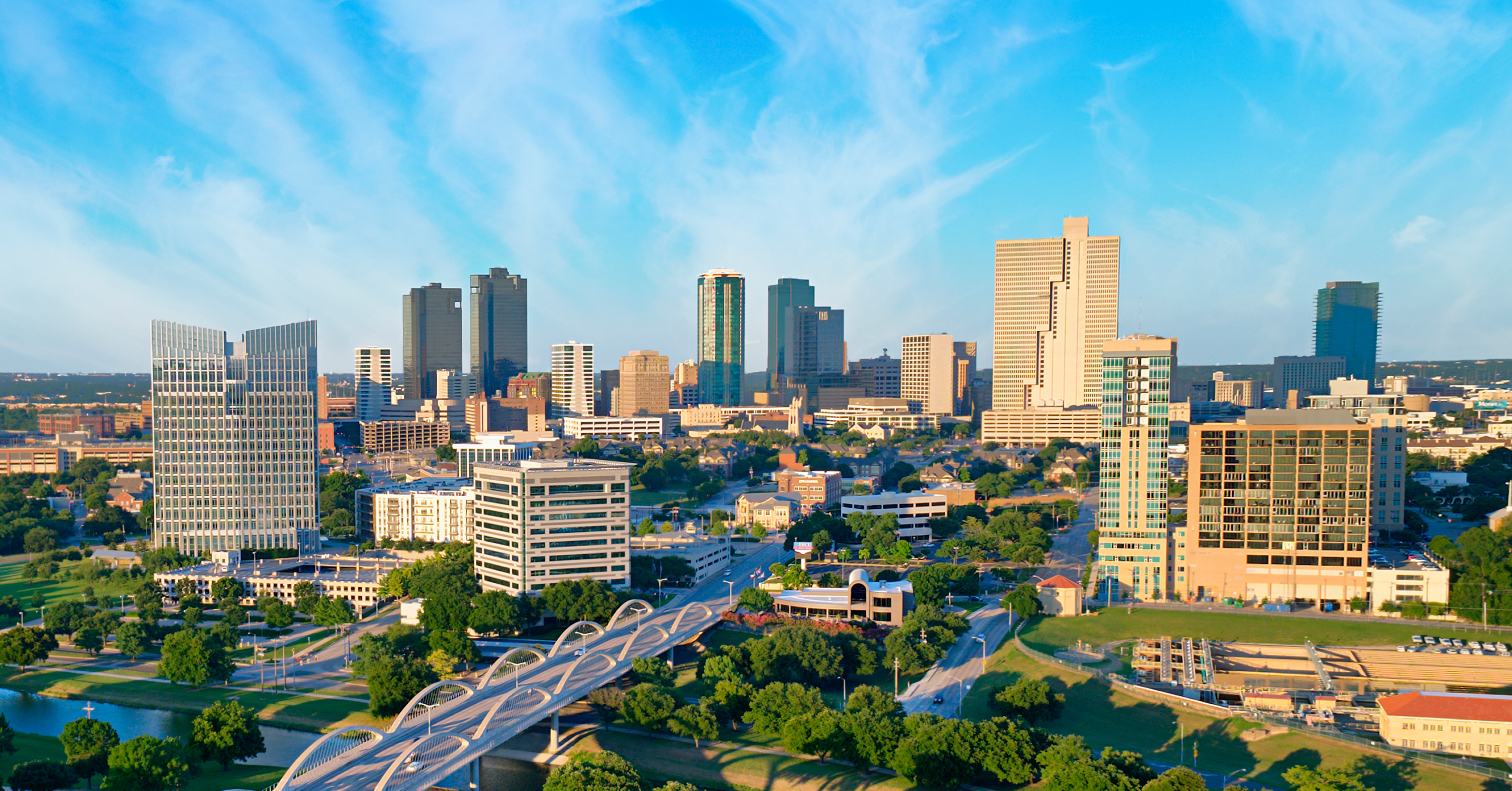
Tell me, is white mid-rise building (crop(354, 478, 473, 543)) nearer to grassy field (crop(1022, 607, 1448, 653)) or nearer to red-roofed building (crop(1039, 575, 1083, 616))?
red-roofed building (crop(1039, 575, 1083, 616))

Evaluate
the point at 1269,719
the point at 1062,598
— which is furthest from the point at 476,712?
the point at 1062,598

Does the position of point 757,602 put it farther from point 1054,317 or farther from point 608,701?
point 1054,317

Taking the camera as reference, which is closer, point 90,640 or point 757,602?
point 90,640

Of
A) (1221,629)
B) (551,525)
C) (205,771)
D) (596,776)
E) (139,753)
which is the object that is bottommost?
(205,771)

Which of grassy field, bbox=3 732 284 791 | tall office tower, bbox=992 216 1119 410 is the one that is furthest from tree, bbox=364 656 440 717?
tall office tower, bbox=992 216 1119 410

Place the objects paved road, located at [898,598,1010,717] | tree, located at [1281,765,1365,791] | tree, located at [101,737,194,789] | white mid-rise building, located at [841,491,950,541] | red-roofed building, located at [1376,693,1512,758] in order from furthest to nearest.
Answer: white mid-rise building, located at [841,491,950,541] < paved road, located at [898,598,1010,717] < red-roofed building, located at [1376,693,1512,758] < tree, located at [101,737,194,789] < tree, located at [1281,765,1365,791]

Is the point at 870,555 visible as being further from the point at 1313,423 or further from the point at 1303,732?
the point at 1303,732

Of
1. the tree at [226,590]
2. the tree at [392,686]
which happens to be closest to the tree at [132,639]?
the tree at [226,590]
